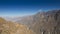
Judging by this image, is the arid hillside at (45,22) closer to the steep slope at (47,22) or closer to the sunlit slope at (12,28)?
the steep slope at (47,22)

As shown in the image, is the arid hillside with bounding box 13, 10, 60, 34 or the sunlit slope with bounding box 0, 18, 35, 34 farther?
the arid hillside with bounding box 13, 10, 60, 34

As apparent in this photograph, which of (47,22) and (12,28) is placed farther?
(47,22)

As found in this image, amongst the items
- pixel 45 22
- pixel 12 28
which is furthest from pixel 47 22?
pixel 12 28

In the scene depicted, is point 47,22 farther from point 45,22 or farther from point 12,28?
point 12,28

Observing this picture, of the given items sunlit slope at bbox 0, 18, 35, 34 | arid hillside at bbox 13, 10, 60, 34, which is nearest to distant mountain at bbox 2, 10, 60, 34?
arid hillside at bbox 13, 10, 60, 34

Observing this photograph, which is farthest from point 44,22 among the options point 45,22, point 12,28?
point 12,28

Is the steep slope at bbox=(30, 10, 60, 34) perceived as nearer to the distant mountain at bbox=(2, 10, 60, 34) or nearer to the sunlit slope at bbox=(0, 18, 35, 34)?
the distant mountain at bbox=(2, 10, 60, 34)

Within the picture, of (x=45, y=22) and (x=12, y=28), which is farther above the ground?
(x=45, y=22)

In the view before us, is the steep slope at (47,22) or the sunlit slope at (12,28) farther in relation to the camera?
the steep slope at (47,22)

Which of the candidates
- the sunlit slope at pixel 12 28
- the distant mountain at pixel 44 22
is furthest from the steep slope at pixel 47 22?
the sunlit slope at pixel 12 28
